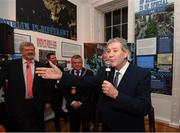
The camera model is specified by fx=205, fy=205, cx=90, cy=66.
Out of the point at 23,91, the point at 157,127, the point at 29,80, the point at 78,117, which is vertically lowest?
the point at 157,127

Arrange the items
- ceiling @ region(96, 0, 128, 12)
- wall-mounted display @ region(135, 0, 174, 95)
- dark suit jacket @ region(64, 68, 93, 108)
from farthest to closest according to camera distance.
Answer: ceiling @ region(96, 0, 128, 12) → wall-mounted display @ region(135, 0, 174, 95) → dark suit jacket @ region(64, 68, 93, 108)

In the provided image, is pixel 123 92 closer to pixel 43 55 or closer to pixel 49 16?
pixel 43 55

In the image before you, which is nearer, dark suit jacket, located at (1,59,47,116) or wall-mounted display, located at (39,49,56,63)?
dark suit jacket, located at (1,59,47,116)

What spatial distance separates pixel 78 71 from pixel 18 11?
179cm

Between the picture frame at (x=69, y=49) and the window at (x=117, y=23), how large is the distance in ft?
3.58

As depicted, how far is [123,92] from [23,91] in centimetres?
168

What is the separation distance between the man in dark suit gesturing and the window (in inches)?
137

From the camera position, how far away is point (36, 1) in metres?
4.42

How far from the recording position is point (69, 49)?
5.48 metres

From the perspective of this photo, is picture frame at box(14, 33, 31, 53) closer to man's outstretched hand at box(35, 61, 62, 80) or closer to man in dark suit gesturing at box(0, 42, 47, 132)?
man in dark suit gesturing at box(0, 42, 47, 132)

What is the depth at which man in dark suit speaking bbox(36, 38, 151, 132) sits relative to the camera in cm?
157

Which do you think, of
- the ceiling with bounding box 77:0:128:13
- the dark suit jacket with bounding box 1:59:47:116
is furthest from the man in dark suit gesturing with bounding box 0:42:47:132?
the ceiling with bounding box 77:0:128:13

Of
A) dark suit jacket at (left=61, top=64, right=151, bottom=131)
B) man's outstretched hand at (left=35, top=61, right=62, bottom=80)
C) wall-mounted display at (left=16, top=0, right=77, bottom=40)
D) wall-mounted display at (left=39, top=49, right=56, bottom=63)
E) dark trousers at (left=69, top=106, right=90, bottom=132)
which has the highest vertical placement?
wall-mounted display at (left=16, top=0, right=77, bottom=40)

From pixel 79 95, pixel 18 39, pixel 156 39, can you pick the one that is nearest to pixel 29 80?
pixel 79 95
